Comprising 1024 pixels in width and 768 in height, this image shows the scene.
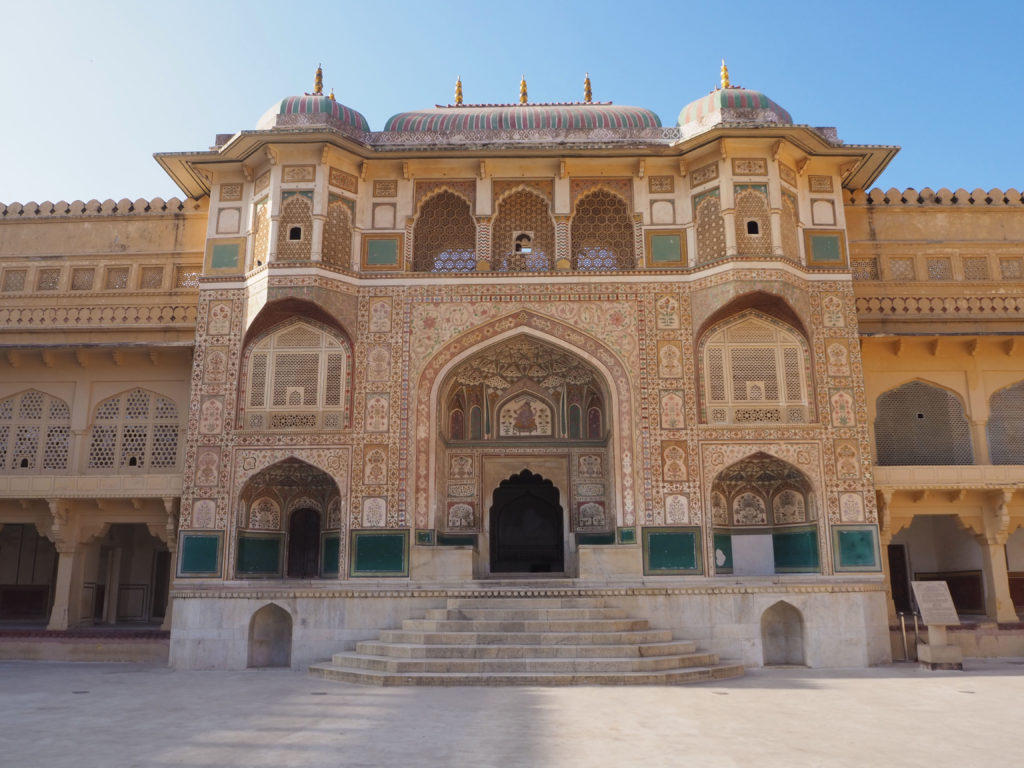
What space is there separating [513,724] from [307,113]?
10.7m

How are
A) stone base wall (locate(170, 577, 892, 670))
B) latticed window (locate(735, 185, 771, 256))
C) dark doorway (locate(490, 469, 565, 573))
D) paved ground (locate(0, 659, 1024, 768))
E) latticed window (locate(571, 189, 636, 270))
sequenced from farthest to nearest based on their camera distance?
dark doorway (locate(490, 469, 565, 573)), latticed window (locate(571, 189, 636, 270)), latticed window (locate(735, 185, 771, 256)), stone base wall (locate(170, 577, 892, 670)), paved ground (locate(0, 659, 1024, 768))

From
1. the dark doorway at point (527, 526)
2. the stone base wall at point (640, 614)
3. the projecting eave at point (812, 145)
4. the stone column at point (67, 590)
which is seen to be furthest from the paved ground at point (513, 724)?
the projecting eave at point (812, 145)

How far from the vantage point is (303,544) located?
14742mm

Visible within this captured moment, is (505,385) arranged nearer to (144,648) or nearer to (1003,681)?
(144,648)

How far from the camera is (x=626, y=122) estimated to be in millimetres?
15008

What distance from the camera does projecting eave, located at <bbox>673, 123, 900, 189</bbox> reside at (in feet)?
45.1

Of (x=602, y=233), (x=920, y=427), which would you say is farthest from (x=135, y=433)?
(x=920, y=427)

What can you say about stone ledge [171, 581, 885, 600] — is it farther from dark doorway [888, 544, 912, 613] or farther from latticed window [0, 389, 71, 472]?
latticed window [0, 389, 71, 472]

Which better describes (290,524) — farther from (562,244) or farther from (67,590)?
(562,244)

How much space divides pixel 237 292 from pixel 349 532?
4297 mm

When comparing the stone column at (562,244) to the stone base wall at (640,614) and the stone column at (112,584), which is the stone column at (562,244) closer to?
the stone base wall at (640,614)

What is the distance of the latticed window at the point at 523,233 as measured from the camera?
1484 centimetres

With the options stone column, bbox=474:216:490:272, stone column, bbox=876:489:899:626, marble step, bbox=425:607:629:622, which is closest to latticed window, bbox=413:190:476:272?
stone column, bbox=474:216:490:272

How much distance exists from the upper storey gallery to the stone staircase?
17.9 ft
